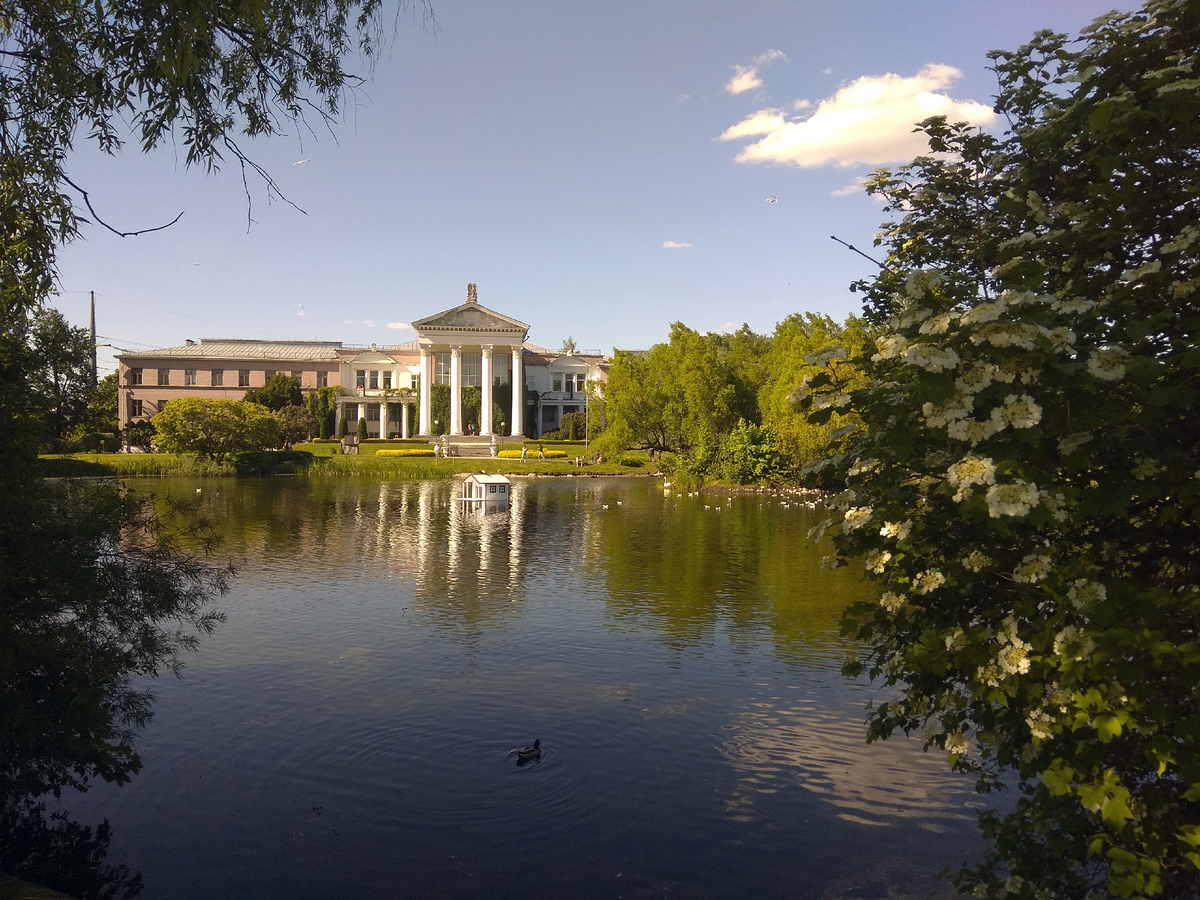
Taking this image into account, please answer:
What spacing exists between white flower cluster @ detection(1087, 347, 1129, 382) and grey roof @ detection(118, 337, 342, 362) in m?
96.2

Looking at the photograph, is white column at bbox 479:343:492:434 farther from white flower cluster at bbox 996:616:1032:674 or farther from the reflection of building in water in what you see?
white flower cluster at bbox 996:616:1032:674

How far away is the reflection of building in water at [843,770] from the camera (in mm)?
9031

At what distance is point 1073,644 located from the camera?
399 cm

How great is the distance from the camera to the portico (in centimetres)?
8181

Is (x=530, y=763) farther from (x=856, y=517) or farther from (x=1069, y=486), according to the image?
(x=1069, y=486)

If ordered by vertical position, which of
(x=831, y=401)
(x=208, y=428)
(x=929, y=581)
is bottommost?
(x=929, y=581)

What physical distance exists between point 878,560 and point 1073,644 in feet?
3.28

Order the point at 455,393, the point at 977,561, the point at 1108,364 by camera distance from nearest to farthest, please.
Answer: the point at 1108,364
the point at 977,561
the point at 455,393

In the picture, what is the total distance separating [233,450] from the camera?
5509 centimetres

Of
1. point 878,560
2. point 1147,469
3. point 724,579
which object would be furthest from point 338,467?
point 1147,469

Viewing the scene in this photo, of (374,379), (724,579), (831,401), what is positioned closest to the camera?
(831,401)

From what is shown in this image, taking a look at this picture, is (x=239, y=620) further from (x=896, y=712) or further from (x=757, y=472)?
(x=757, y=472)

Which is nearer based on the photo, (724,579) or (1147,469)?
(1147,469)

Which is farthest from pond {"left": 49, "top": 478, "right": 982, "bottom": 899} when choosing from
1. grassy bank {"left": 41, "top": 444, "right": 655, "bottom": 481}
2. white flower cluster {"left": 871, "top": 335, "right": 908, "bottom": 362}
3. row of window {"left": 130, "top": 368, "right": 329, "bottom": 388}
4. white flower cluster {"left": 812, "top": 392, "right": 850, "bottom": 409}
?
row of window {"left": 130, "top": 368, "right": 329, "bottom": 388}
